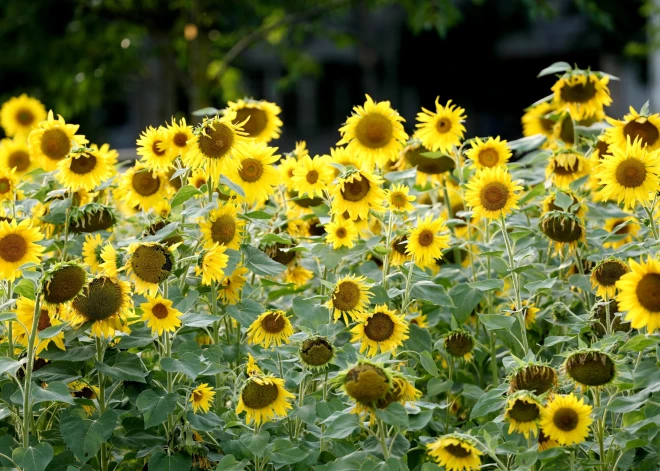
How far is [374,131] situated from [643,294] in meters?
1.04

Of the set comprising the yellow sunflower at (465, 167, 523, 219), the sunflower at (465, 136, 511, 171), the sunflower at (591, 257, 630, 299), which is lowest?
the sunflower at (591, 257, 630, 299)

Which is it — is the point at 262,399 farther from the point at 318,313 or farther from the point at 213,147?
the point at 213,147

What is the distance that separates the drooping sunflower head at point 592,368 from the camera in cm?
232

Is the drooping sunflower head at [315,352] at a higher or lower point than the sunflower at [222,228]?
lower

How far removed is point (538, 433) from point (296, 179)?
1.07 metres

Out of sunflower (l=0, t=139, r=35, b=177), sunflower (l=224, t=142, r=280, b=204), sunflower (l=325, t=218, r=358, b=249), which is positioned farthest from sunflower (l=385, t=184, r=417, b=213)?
sunflower (l=0, t=139, r=35, b=177)

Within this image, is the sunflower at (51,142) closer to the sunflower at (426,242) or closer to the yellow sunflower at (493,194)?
the sunflower at (426,242)

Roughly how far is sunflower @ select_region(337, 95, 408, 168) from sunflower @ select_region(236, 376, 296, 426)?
89 centimetres

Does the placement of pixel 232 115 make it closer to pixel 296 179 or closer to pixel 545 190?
pixel 296 179

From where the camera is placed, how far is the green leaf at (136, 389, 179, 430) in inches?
96.0

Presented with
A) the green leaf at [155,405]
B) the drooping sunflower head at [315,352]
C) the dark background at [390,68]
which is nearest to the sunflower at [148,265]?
the green leaf at [155,405]

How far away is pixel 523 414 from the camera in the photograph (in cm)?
228

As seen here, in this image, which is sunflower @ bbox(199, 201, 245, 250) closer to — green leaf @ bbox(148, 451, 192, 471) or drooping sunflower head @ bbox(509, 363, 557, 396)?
green leaf @ bbox(148, 451, 192, 471)

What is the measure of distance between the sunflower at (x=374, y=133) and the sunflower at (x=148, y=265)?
0.78 meters
